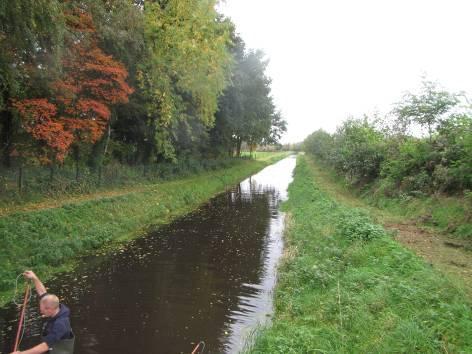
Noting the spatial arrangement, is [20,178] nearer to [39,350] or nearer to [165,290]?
[165,290]

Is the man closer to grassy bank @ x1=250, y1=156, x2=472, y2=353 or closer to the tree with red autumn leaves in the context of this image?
grassy bank @ x1=250, y1=156, x2=472, y2=353

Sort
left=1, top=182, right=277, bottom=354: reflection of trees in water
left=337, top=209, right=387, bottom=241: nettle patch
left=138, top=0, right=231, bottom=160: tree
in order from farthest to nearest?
left=138, top=0, right=231, bottom=160: tree < left=337, top=209, right=387, bottom=241: nettle patch < left=1, top=182, right=277, bottom=354: reflection of trees in water

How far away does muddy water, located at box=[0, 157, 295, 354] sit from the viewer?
25.9ft

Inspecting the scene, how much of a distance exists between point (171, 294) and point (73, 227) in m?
5.98

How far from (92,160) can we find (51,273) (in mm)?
11339


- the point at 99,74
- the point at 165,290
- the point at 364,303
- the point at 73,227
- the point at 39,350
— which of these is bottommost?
the point at 165,290

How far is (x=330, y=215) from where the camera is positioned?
16.4 m

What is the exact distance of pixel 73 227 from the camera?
1426cm

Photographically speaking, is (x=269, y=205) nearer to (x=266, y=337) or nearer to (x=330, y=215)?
(x=330, y=215)

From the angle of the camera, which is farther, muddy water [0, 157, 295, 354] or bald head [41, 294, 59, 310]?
muddy water [0, 157, 295, 354]

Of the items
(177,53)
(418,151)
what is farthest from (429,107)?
(177,53)

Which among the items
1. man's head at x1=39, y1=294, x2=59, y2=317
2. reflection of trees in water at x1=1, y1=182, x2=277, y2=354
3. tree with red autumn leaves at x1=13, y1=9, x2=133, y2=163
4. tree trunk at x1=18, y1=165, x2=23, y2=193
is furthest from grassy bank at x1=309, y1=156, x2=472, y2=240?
tree trunk at x1=18, y1=165, x2=23, y2=193

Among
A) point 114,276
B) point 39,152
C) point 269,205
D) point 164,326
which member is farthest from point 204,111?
point 164,326

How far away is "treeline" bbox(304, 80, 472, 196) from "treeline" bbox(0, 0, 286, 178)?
10.6m
